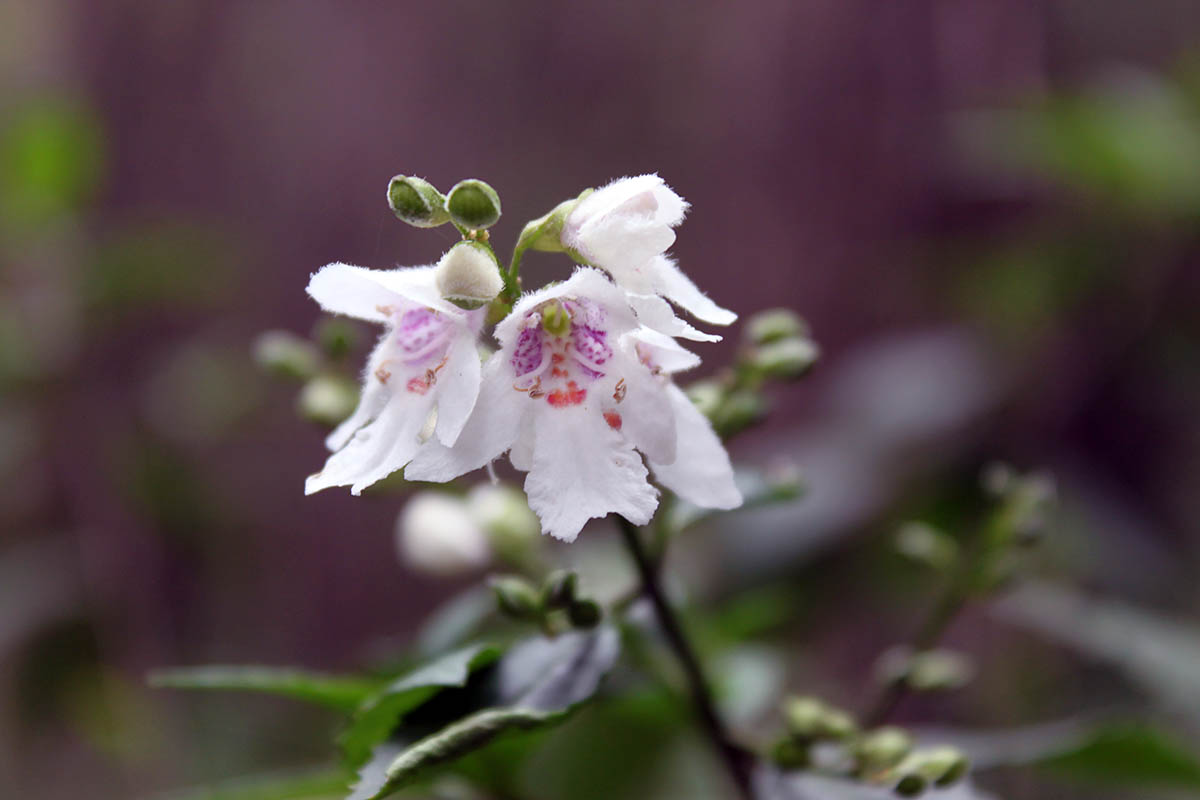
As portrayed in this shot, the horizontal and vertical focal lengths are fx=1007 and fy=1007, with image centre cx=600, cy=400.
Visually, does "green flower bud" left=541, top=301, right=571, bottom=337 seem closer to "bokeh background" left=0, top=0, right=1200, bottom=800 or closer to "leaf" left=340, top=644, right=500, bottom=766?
"leaf" left=340, top=644, right=500, bottom=766

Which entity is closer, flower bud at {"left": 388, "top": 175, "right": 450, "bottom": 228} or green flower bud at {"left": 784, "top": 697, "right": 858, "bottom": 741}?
flower bud at {"left": 388, "top": 175, "right": 450, "bottom": 228}

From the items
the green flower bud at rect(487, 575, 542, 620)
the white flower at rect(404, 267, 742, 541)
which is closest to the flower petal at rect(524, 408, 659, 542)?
the white flower at rect(404, 267, 742, 541)

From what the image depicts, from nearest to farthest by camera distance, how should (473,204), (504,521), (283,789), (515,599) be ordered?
(473,204), (515,599), (283,789), (504,521)

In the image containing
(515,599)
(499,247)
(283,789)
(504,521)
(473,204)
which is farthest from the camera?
(499,247)

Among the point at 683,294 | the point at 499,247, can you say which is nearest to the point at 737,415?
the point at 683,294

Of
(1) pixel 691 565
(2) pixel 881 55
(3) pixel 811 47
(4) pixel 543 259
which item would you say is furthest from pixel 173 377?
(2) pixel 881 55

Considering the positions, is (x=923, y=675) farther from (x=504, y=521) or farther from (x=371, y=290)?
(x=371, y=290)

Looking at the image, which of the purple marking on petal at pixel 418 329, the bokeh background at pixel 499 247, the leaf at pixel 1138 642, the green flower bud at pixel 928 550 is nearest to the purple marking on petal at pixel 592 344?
the purple marking on petal at pixel 418 329
